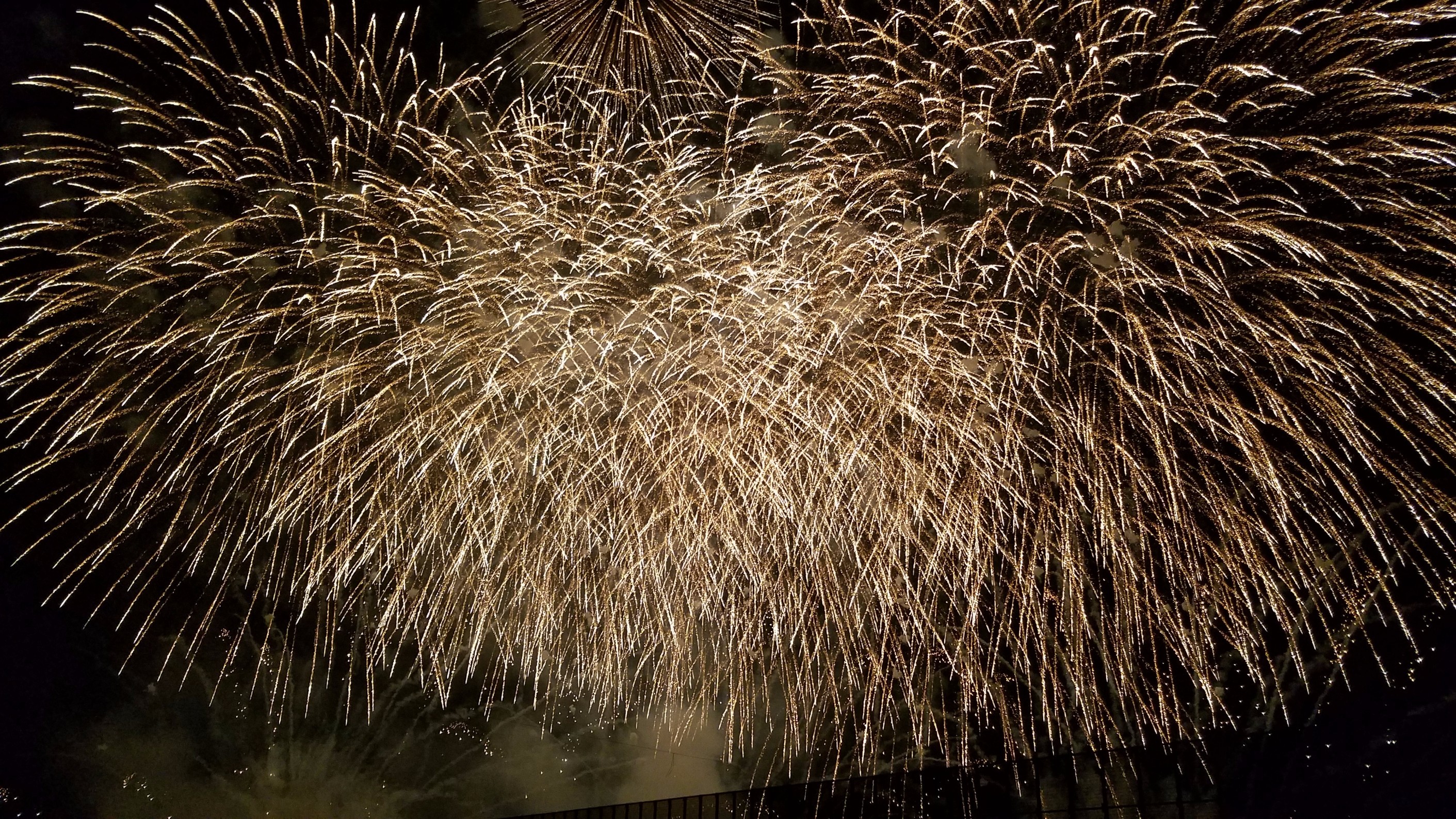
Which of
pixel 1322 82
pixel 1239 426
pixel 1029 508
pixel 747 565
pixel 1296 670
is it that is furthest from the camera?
pixel 1296 670

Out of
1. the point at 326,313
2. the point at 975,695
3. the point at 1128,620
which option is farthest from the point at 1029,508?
the point at 326,313

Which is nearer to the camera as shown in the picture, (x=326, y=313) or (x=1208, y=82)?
(x=1208, y=82)

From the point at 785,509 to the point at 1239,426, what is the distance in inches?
147

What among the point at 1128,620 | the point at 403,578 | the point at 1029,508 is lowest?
the point at 403,578

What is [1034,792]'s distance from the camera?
9594 mm

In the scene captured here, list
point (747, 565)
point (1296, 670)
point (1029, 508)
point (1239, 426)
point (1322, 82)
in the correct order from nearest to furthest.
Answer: point (1322, 82)
point (1239, 426)
point (1029, 508)
point (747, 565)
point (1296, 670)

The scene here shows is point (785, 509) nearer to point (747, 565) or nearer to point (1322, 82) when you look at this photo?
point (747, 565)

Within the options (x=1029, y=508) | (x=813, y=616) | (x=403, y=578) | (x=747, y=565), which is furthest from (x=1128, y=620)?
(x=403, y=578)

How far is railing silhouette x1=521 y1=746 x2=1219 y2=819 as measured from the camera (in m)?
8.96

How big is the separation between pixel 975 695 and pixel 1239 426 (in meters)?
5.78

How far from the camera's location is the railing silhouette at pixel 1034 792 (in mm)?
8961

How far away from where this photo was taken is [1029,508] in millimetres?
7785

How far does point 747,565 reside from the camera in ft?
27.7

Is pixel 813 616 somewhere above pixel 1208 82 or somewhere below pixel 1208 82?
below
